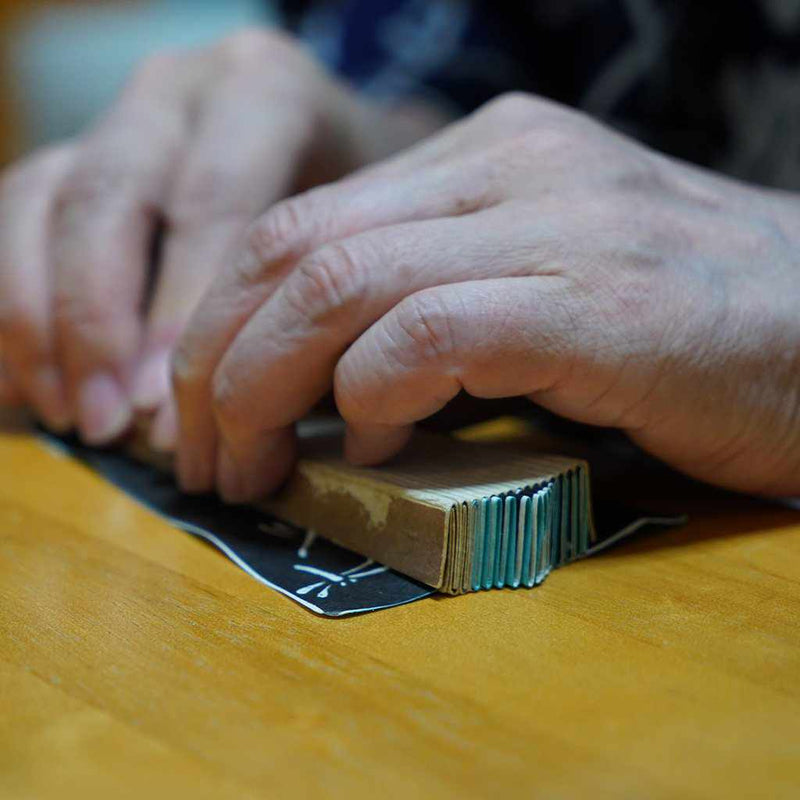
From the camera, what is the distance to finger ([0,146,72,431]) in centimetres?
83

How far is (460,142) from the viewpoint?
2.15ft

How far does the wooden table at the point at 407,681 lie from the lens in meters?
0.33

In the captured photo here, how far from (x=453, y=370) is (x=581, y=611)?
0.45ft

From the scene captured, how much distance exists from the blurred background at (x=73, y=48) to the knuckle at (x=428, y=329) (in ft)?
8.23

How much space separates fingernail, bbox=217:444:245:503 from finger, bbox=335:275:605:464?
11 cm

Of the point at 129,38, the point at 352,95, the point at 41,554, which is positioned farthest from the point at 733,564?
the point at 129,38

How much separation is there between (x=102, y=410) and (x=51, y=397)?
8cm

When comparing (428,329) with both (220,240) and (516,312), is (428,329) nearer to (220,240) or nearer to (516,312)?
(516,312)

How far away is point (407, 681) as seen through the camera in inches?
15.6

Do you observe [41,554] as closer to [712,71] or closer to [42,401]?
[42,401]

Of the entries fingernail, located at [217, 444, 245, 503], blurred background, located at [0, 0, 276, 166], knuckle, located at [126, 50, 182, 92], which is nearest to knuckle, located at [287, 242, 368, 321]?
fingernail, located at [217, 444, 245, 503]

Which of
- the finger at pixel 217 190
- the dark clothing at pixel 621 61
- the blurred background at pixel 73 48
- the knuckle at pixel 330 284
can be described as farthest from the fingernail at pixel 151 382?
the blurred background at pixel 73 48

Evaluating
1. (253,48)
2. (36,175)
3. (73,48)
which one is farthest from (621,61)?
(73,48)

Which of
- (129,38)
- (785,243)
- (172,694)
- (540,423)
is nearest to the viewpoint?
(172,694)
